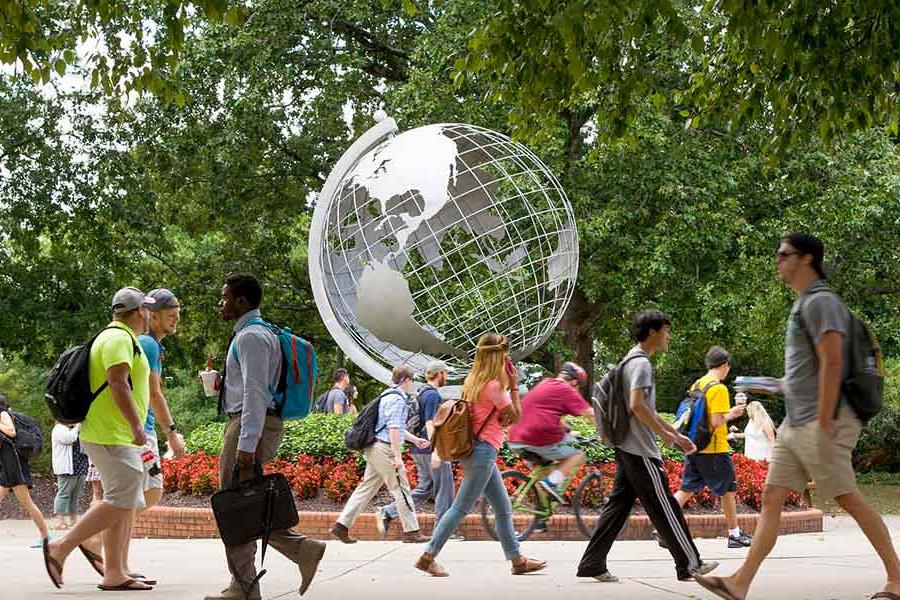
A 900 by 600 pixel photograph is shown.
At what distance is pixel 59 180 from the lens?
76.4ft

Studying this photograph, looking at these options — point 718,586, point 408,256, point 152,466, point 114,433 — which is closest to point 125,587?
point 152,466

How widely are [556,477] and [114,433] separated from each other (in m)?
4.83

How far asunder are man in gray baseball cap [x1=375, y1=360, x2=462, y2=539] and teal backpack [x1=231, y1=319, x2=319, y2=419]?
13.4 ft

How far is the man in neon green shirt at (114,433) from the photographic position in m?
7.48

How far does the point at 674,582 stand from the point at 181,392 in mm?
23433

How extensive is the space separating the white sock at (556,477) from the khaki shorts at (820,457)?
4.70 metres

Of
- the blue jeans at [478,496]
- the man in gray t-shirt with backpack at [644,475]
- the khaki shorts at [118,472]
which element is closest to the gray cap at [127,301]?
the khaki shorts at [118,472]

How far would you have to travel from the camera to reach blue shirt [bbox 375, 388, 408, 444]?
11.5m

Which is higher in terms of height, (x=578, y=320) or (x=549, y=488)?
(x=578, y=320)

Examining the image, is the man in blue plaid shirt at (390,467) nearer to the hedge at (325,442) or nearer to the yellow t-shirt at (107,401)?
the hedge at (325,442)

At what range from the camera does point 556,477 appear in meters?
11.4

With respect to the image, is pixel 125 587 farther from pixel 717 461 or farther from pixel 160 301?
pixel 717 461

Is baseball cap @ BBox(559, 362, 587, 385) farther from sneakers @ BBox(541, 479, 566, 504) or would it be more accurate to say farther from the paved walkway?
the paved walkway

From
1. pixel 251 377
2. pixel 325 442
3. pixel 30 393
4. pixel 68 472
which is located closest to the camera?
pixel 251 377
